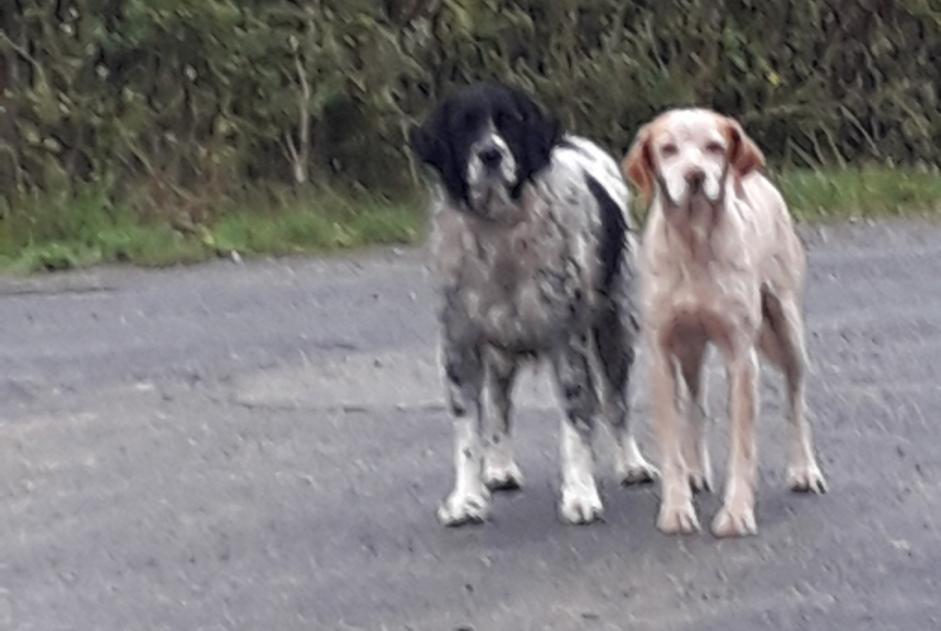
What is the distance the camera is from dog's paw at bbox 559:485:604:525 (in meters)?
7.07

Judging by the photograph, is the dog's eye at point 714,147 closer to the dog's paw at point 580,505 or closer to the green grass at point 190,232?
the dog's paw at point 580,505

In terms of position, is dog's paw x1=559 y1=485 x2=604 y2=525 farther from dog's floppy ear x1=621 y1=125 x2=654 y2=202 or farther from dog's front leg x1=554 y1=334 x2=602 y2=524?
dog's floppy ear x1=621 y1=125 x2=654 y2=202

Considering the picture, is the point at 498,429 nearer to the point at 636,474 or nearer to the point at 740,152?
the point at 636,474

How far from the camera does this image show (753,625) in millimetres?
5988

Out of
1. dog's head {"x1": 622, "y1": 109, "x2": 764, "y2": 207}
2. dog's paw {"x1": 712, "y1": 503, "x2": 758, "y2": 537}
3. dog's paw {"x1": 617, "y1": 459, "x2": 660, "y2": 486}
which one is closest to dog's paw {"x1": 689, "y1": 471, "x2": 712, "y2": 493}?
dog's paw {"x1": 617, "y1": 459, "x2": 660, "y2": 486}

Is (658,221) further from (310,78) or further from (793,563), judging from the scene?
(310,78)

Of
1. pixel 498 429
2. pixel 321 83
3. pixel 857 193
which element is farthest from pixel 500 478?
pixel 321 83

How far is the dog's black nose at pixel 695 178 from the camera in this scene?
671 cm

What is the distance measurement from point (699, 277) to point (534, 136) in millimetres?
612

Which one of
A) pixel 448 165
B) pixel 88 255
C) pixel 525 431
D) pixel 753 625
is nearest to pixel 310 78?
pixel 88 255

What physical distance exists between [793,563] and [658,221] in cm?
104

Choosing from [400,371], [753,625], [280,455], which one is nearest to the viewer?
[753,625]

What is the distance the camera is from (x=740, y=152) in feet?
22.4

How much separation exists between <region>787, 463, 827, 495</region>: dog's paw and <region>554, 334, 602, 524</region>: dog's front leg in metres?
0.64
